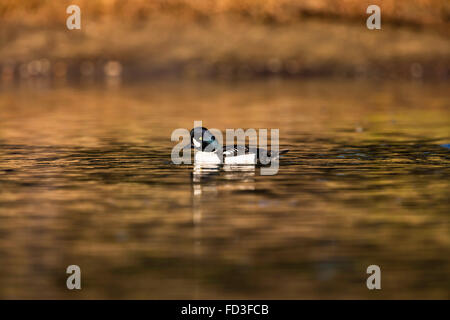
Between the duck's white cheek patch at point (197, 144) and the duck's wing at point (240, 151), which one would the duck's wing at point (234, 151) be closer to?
the duck's wing at point (240, 151)

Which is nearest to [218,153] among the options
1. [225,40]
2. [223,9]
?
[225,40]

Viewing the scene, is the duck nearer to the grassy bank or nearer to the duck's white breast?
the duck's white breast

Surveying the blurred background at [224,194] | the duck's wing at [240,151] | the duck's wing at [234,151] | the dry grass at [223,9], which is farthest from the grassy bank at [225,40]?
the duck's wing at [234,151]

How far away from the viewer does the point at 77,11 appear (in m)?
63.9

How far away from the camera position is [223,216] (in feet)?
47.4

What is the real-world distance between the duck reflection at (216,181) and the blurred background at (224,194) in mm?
41

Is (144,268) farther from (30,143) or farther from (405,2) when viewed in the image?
(405,2)

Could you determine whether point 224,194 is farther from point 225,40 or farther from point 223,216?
point 225,40

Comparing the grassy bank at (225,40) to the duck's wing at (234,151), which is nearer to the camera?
the duck's wing at (234,151)

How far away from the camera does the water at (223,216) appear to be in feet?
36.0

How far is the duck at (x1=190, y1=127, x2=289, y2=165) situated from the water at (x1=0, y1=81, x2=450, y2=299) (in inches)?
18.8

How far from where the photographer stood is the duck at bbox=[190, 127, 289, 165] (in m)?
19.2

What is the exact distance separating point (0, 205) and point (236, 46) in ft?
152

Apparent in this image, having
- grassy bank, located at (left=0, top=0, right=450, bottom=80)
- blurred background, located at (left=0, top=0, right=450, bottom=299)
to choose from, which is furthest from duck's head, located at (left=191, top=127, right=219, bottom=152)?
grassy bank, located at (left=0, top=0, right=450, bottom=80)
